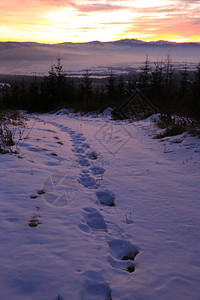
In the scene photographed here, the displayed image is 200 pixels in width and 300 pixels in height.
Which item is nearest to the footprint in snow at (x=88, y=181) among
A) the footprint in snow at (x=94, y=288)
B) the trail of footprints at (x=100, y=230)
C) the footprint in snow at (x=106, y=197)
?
the trail of footprints at (x=100, y=230)

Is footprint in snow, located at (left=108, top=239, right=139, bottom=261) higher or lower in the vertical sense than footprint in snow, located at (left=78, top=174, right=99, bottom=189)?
lower

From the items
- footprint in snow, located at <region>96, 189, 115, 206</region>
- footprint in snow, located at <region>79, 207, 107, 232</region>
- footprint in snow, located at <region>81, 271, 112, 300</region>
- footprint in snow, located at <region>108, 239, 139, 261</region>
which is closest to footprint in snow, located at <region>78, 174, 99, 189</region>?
footprint in snow, located at <region>96, 189, 115, 206</region>

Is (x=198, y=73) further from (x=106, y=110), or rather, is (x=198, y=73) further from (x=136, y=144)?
(x=106, y=110)

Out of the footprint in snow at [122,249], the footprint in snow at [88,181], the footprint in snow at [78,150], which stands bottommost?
the footprint in snow at [122,249]

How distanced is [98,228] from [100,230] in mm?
61

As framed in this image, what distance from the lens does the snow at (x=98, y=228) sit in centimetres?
216

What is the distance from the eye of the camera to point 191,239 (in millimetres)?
2969

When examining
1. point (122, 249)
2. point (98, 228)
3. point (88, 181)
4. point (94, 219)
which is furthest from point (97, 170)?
point (122, 249)

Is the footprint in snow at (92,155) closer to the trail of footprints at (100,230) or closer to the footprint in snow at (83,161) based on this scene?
the footprint in snow at (83,161)

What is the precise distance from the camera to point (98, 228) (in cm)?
324

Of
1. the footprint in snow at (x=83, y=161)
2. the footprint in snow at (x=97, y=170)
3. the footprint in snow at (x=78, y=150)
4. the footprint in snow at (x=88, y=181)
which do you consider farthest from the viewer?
the footprint in snow at (x=78, y=150)

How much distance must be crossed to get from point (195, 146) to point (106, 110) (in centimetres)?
1425

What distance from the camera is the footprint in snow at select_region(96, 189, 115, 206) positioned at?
4.07 meters

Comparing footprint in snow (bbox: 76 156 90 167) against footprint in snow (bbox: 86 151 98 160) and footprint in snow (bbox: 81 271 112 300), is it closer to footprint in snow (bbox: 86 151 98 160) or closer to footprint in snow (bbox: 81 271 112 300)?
footprint in snow (bbox: 86 151 98 160)
